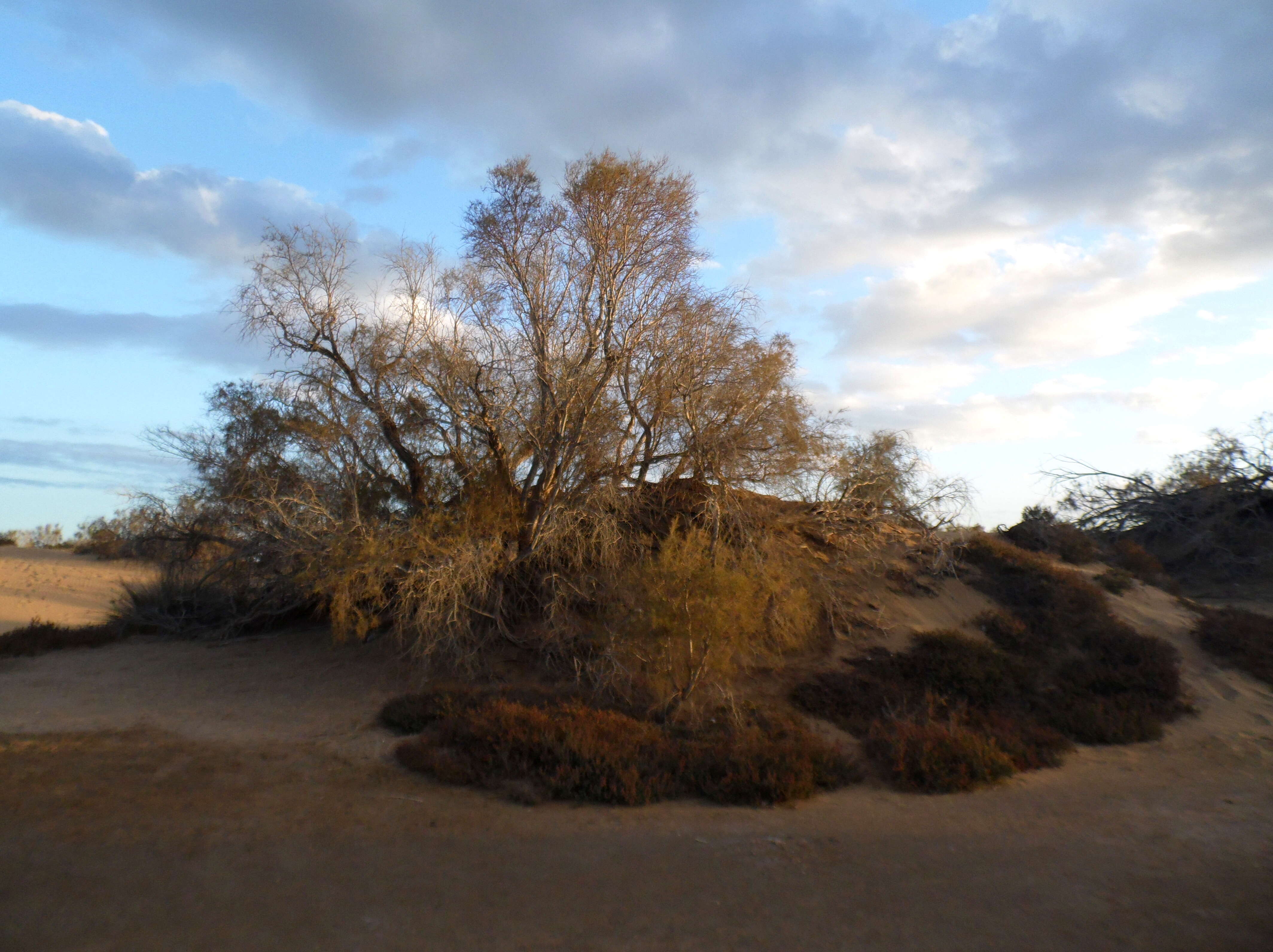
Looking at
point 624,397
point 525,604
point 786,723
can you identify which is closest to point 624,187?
point 624,397

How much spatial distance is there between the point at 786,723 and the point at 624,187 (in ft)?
31.9

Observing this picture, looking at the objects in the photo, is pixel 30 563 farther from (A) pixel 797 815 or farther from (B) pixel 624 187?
(A) pixel 797 815

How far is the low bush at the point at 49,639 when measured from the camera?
15.8 m

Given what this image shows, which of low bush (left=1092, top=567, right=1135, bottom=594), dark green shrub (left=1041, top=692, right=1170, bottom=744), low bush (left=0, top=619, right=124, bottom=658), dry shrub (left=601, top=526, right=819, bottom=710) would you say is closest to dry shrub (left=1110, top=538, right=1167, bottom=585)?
low bush (left=1092, top=567, right=1135, bottom=594)

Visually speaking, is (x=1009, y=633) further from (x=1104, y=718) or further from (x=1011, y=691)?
(x=1104, y=718)

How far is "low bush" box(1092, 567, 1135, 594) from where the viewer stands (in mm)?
17266

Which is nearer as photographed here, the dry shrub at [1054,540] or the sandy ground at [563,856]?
the sandy ground at [563,856]

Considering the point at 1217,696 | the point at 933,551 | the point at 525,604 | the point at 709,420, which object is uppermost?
the point at 709,420

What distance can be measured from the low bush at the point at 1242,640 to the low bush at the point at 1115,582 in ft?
5.24

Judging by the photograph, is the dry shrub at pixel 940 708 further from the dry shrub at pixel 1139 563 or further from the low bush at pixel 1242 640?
the dry shrub at pixel 1139 563

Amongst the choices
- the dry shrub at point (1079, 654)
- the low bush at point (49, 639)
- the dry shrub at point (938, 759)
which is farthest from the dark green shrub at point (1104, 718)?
the low bush at point (49, 639)

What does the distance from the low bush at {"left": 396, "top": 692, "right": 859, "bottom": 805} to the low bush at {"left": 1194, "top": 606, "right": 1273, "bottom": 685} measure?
9.15 metres

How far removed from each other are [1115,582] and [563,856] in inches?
599

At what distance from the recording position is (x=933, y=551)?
17016 millimetres
